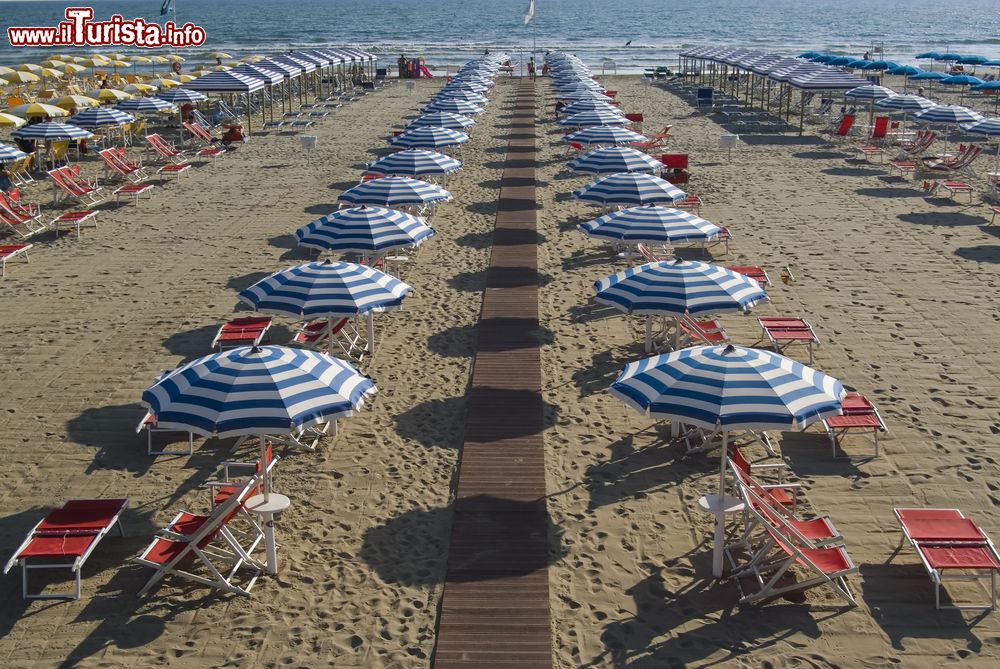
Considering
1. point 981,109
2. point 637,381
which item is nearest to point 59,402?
point 637,381

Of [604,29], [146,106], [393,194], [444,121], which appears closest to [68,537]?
[393,194]

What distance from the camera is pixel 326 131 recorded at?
2905cm

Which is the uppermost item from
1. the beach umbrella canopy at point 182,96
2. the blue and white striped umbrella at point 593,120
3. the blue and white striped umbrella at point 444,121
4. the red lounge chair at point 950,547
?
the beach umbrella canopy at point 182,96

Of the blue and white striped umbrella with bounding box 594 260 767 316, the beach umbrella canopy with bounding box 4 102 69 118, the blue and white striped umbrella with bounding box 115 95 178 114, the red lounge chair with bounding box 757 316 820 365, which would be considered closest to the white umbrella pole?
the blue and white striped umbrella with bounding box 594 260 767 316

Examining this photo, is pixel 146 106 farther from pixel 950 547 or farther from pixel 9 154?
pixel 950 547

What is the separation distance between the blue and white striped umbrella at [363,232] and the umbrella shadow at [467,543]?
4.69 meters

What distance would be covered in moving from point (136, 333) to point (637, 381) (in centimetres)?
718

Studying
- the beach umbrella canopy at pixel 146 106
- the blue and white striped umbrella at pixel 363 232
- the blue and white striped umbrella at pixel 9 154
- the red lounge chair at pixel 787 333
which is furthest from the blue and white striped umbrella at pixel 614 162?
the beach umbrella canopy at pixel 146 106

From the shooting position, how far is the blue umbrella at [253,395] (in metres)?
6.52

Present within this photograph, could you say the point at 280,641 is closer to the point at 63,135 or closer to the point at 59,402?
the point at 59,402

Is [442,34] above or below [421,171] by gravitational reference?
above

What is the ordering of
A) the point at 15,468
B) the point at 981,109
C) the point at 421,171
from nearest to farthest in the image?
the point at 15,468 < the point at 421,171 < the point at 981,109

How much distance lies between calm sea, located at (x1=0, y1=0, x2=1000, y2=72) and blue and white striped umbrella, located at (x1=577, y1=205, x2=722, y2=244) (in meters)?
43.3

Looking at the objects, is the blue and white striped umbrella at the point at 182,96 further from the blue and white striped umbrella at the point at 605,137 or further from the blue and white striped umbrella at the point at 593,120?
the blue and white striped umbrella at the point at 605,137
